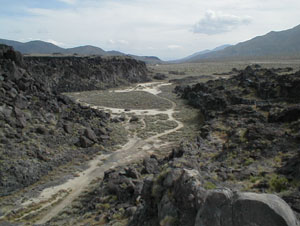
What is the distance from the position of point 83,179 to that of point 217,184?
12779mm

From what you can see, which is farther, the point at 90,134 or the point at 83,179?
the point at 90,134

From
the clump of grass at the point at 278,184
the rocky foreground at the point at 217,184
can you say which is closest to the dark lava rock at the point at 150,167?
the rocky foreground at the point at 217,184

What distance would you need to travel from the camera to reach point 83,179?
2020 centimetres

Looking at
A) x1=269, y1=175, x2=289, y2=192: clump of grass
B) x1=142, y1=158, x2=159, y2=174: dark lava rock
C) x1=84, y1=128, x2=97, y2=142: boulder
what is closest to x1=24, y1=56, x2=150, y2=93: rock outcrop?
x1=84, y1=128, x2=97, y2=142: boulder

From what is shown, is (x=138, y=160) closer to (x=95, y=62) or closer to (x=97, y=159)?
(x=97, y=159)

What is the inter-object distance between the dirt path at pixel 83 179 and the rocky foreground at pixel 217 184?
3.44 feet

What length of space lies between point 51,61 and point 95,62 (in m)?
14.3

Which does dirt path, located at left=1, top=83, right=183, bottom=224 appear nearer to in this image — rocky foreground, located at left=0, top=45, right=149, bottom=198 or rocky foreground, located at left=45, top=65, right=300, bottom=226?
rocky foreground, located at left=45, top=65, right=300, bottom=226

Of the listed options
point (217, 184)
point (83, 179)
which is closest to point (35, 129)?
point (83, 179)

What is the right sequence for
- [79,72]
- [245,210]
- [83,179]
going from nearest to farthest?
[245,210] < [83,179] < [79,72]

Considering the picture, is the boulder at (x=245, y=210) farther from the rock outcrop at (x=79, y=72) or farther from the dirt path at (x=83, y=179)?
the rock outcrop at (x=79, y=72)

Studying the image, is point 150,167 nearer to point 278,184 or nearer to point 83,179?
point 83,179

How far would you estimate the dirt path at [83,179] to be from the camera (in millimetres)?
15891

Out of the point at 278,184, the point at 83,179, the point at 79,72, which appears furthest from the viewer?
the point at 79,72
